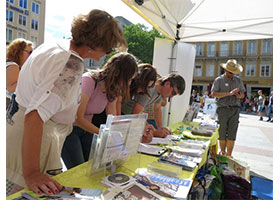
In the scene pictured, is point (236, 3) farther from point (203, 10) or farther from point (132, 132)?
point (132, 132)

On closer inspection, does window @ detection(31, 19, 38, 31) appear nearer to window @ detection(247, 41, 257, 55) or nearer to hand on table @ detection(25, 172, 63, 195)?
window @ detection(247, 41, 257, 55)

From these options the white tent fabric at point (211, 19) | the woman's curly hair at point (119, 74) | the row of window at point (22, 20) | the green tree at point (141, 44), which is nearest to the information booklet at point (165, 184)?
the woman's curly hair at point (119, 74)

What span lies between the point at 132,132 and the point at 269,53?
86.3 feet

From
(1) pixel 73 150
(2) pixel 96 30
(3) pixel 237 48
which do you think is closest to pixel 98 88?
(1) pixel 73 150

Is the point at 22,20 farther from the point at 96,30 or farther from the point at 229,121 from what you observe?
the point at 96,30

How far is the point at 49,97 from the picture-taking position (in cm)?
83

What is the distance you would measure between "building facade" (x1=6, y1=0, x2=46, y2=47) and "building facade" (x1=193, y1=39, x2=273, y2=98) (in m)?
17.6

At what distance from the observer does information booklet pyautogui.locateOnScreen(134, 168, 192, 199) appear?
3.34 feet

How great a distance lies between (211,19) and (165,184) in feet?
11.7

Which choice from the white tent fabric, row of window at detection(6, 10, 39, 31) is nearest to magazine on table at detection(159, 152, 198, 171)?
the white tent fabric

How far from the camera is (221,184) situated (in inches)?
79.3

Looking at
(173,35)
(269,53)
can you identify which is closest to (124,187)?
(173,35)

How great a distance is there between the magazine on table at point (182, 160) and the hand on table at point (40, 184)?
2.52 feet

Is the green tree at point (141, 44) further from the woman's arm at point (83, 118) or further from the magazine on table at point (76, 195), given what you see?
the magazine on table at point (76, 195)
